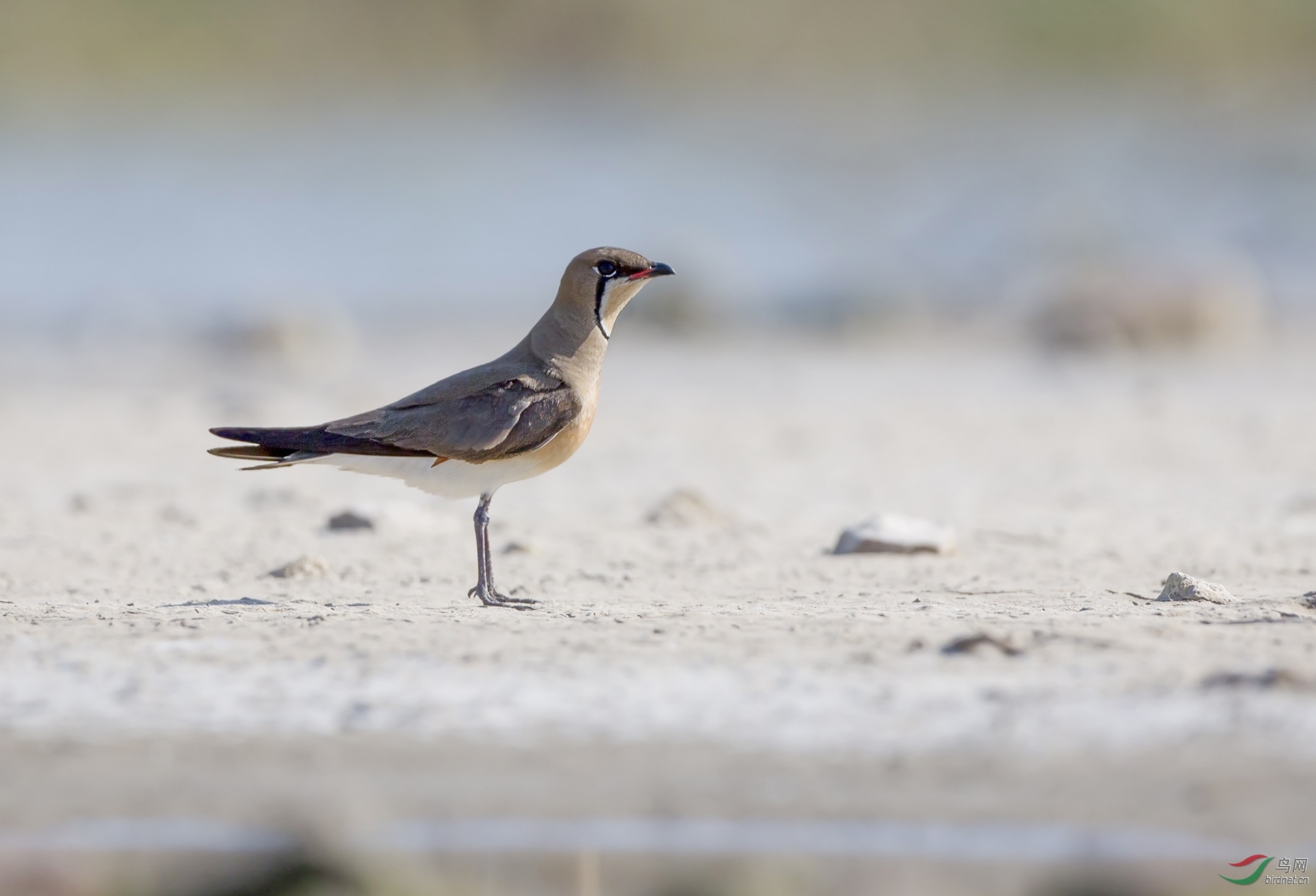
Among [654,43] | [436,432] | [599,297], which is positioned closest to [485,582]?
[436,432]

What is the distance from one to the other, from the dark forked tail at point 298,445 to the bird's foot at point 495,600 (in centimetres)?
51

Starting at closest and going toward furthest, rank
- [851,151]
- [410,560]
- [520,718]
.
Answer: [520,718] → [410,560] → [851,151]

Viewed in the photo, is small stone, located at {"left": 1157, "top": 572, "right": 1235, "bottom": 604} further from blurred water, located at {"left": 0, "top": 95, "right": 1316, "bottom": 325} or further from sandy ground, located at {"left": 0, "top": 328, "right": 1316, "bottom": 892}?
blurred water, located at {"left": 0, "top": 95, "right": 1316, "bottom": 325}

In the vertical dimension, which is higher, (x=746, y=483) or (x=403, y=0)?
(x=403, y=0)

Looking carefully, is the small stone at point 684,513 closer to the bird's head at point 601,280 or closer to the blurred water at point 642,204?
the bird's head at point 601,280

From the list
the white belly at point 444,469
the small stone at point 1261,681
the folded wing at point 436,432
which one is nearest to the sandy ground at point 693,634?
the small stone at point 1261,681

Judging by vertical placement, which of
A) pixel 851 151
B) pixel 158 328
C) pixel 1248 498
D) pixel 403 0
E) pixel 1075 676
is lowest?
pixel 1075 676

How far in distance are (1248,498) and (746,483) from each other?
2.50m

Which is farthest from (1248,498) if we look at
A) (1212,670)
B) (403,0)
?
(403,0)

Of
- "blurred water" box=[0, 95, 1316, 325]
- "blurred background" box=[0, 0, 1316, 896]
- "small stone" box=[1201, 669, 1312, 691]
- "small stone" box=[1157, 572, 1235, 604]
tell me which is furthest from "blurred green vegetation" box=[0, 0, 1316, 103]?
"small stone" box=[1201, 669, 1312, 691]

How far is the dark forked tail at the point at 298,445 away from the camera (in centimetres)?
551

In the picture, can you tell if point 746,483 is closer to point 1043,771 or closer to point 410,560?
point 410,560

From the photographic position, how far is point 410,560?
6.46 meters

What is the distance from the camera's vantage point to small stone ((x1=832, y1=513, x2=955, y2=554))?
632 cm
